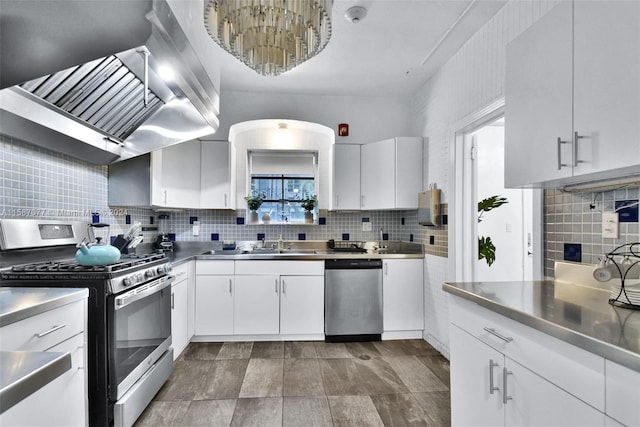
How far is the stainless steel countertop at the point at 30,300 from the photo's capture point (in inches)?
47.0

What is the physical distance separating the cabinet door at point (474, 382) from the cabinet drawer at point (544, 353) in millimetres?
55

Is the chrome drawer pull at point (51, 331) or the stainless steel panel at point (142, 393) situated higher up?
the chrome drawer pull at point (51, 331)

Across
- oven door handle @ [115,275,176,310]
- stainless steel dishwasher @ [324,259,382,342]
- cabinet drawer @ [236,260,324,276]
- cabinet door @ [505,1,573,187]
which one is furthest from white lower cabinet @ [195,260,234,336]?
cabinet door @ [505,1,573,187]

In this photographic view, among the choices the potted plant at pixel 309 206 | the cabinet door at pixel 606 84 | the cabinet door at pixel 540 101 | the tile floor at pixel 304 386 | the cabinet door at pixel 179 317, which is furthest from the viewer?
the potted plant at pixel 309 206

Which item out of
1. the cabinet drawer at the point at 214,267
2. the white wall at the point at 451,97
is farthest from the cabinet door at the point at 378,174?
the cabinet drawer at the point at 214,267

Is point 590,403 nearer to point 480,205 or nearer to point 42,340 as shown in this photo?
point 42,340

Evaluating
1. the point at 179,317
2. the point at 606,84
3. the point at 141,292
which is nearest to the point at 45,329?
the point at 141,292

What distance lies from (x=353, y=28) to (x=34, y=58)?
1.98m

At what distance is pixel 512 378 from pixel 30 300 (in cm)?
185

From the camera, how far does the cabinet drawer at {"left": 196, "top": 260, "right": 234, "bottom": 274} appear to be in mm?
3262

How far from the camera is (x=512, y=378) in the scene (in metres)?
1.25

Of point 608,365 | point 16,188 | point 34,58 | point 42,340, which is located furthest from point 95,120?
point 608,365

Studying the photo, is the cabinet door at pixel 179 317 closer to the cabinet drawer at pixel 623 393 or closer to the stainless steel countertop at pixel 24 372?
the stainless steel countertop at pixel 24 372

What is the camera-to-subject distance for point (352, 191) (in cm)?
375
